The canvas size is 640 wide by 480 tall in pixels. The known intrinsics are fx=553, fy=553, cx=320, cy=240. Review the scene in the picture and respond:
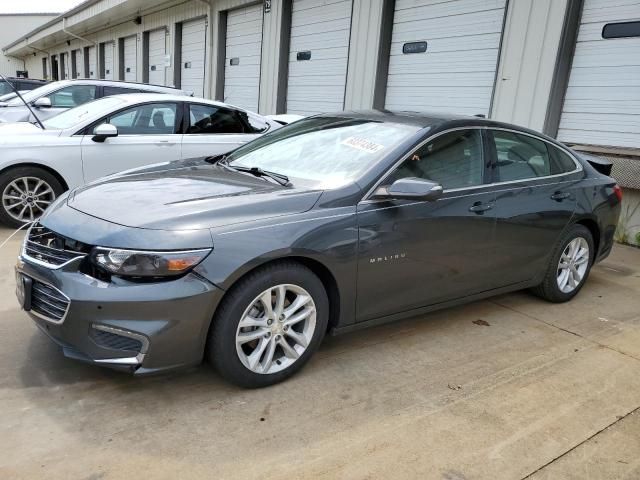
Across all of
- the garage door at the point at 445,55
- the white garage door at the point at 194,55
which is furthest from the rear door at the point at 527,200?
the white garage door at the point at 194,55

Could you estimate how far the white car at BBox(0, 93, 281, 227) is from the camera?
5.78m

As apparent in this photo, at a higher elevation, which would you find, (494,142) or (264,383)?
(494,142)

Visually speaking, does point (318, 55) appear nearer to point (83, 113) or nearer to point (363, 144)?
point (83, 113)

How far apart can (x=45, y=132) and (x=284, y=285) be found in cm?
439

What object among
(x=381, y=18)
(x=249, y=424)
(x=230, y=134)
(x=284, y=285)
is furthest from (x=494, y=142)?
(x=381, y=18)

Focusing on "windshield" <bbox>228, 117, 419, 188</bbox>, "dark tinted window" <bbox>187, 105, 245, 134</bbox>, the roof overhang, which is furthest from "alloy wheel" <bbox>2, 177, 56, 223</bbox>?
the roof overhang

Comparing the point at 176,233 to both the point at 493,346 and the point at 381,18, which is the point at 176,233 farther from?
the point at 381,18

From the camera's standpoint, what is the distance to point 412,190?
309 cm

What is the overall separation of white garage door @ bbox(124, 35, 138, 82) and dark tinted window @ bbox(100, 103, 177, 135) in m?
16.0

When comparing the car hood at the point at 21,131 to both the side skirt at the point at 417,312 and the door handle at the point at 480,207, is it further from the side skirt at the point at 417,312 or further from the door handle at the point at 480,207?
the door handle at the point at 480,207

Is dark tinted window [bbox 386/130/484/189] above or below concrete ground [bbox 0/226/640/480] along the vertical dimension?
above

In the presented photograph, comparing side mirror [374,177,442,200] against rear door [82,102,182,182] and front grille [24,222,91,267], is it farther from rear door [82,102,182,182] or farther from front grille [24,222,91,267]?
rear door [82,102,182,182]

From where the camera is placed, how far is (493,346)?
3.75 meters

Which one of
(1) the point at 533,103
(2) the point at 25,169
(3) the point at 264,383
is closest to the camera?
(3) the point at 264,383
